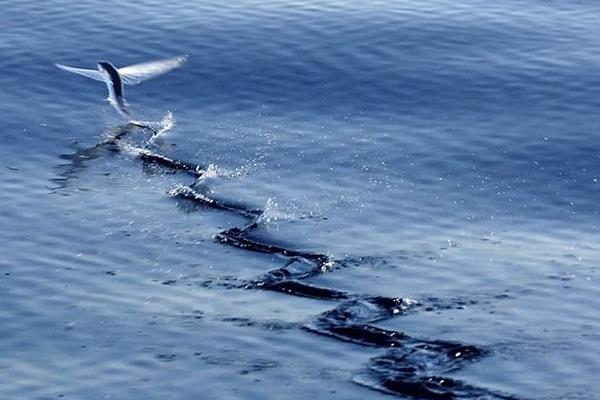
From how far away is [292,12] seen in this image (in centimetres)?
5400

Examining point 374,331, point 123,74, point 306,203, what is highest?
point 123,74

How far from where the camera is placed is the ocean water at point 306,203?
1175 inches

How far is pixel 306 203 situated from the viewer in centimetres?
3869

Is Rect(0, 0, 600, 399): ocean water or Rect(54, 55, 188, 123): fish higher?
Rect(54, 55, 188, 123): fish

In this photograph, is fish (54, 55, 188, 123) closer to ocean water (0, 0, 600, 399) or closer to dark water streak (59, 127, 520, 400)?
ocean water (0, 0, 600, 399)

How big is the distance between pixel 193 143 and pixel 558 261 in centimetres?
1316

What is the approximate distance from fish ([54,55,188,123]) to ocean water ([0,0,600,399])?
0.96 m

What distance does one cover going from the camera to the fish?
4238 centimetres

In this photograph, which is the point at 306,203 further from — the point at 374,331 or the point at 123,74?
the point at 123,74

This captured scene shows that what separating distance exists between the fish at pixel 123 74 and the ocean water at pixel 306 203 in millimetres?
963

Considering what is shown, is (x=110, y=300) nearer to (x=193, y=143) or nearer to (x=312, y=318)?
(x=312, y=318)

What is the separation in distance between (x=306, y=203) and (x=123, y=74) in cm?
869

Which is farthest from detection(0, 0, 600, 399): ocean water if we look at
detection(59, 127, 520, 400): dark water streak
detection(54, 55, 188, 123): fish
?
detection(54, 55, 188, 123): fish

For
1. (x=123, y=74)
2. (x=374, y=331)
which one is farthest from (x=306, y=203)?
(x=123, y=74)
